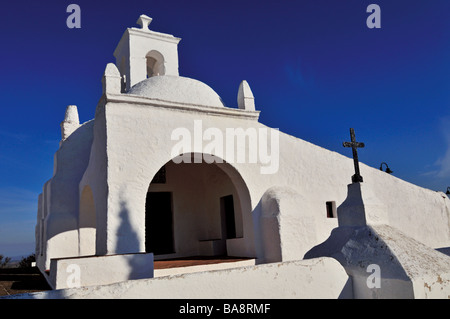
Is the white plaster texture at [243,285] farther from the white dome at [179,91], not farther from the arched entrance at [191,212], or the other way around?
the white dome at [179,91]

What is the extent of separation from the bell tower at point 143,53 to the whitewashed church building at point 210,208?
0.04 m

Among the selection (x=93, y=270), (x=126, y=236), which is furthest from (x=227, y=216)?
(x=93, y=270)

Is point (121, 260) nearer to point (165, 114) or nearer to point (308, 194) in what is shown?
point (165, 114)

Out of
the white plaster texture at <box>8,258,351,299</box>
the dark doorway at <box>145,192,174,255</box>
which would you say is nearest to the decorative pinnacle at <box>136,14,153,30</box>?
the dark doorway at <box>145,192,174,255</box>

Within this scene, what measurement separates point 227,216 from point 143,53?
586cm

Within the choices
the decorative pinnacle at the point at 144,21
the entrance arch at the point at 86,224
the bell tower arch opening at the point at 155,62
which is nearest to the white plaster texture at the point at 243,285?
the entrance arch at the point at 86,224

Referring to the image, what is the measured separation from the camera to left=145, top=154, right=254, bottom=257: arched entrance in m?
9.66

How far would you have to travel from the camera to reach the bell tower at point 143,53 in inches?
436

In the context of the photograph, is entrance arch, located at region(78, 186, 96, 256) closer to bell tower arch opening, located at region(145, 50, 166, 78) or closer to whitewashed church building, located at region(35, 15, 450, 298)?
whitewashed church building, located at region(35, 15, 450, 298)

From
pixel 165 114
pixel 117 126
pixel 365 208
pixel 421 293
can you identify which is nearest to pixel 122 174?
pixel 117 126

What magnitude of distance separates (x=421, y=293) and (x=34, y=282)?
696cm

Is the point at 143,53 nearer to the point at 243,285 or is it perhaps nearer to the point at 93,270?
the point at 93,270

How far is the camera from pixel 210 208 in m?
10.4
